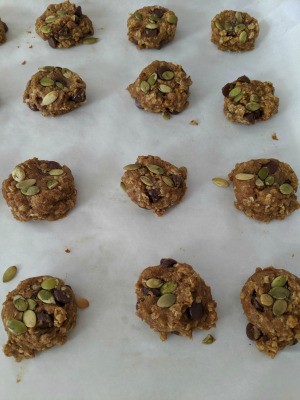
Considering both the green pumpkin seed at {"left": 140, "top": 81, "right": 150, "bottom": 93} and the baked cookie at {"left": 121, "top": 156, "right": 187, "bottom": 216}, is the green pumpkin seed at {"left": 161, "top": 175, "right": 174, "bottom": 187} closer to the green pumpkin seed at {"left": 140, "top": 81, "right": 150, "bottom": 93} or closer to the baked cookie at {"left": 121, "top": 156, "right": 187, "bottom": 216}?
the baked cookie at {"left": 121, "top": 156, "right": 187, "bottom": 216}

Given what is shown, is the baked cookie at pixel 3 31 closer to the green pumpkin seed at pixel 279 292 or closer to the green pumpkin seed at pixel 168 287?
the green pumpkin seed at pixel 168 287

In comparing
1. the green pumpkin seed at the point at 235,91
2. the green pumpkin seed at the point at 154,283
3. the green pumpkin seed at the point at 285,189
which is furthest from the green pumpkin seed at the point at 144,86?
the green pumpkin seed at the point at 154,283

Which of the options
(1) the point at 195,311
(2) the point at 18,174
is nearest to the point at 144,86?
(2) the point at 18,174

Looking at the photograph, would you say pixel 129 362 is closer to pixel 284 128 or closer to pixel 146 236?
pixel 146 236

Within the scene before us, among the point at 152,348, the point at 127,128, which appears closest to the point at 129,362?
the point at 152,348

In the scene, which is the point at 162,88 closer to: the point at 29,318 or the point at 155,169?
the point at 155,169

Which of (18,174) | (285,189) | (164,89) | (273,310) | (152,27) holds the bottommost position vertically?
(273,310)
